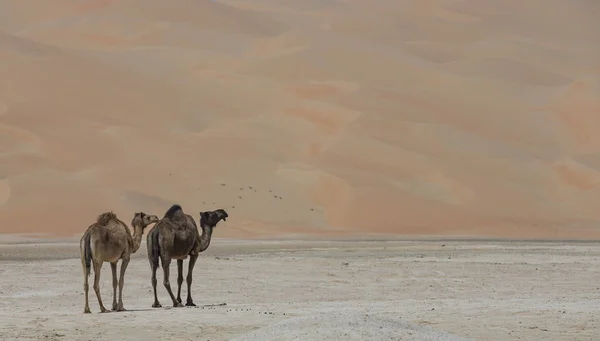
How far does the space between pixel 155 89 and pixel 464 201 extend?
21698 mm

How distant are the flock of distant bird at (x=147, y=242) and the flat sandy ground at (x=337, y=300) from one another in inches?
23.7

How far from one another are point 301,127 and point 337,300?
5309 centimetres

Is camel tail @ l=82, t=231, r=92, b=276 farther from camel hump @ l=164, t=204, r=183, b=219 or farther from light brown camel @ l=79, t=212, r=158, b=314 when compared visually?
camel hump @ l=164, t=204, r=183, b=219

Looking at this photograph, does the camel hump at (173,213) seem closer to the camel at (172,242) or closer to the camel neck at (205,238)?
the camel at (172,242)

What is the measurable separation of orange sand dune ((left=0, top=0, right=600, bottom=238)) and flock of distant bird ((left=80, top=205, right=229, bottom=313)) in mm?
37366

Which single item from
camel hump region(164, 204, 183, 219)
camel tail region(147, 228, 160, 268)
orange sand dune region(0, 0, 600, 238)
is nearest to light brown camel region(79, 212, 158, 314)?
camel tail region(147, 228, 160, 268)

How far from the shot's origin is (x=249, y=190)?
64.4 metres

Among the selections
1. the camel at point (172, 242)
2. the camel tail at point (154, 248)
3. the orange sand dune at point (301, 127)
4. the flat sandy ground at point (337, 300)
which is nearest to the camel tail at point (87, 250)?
the flat sandy ground at point (337, 300)

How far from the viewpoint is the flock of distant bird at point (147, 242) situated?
705 inches

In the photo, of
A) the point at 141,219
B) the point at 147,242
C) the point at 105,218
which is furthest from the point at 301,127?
the point at 105,218

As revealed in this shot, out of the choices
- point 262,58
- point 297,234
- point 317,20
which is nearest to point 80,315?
point 297,234

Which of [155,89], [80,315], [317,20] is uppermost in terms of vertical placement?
[317,20]

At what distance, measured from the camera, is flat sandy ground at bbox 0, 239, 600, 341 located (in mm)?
15094

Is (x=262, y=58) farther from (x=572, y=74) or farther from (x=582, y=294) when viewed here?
(x=582, y=294)
